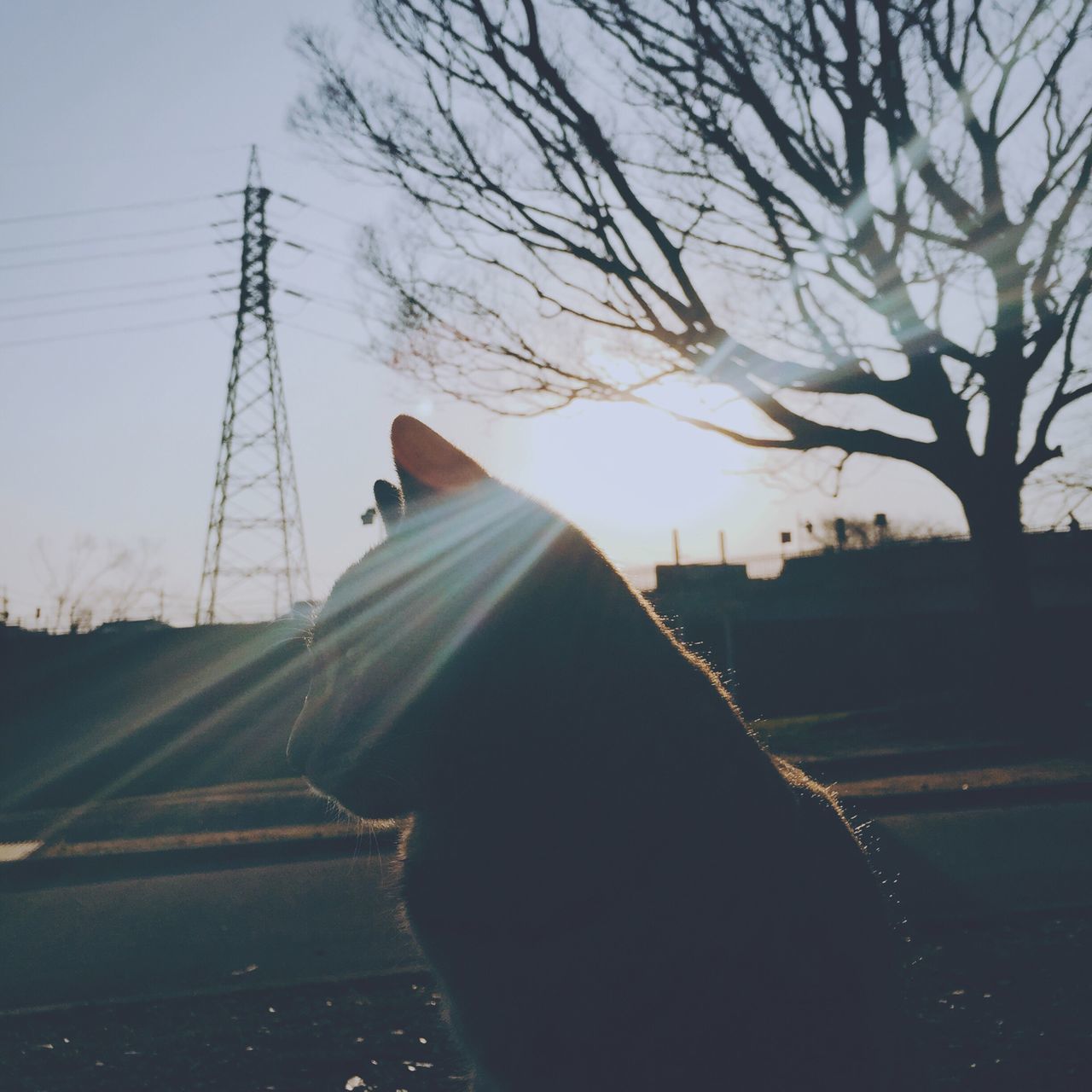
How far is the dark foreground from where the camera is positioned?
9.30 feet

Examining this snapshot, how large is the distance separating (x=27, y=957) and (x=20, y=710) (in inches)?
522

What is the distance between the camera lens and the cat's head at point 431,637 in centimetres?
111

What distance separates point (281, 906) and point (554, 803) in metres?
4.76

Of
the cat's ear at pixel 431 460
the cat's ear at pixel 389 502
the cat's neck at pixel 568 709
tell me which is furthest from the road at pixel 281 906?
the cat's ear at pixel 431 460

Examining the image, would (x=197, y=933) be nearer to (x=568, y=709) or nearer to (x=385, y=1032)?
(x=385, y=1032)

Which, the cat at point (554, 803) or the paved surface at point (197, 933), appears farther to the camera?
the paved surface at point (197, 933)

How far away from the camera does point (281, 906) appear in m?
5.18

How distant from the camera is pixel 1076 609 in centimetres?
2612

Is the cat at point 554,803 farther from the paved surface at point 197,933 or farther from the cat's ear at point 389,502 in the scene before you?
the paved surface at point 197,933

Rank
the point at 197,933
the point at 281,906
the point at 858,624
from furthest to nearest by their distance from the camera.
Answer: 1. the point at 858,624
2. the point at 281,906
3. the point at 197,933

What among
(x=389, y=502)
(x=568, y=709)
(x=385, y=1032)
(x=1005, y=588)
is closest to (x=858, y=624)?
(x=1005, y=588)

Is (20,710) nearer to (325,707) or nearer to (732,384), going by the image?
(732,384)

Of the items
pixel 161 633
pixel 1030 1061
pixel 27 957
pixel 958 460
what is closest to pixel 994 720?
pixel 958 460

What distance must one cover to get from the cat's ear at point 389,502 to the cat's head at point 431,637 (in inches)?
5.9
